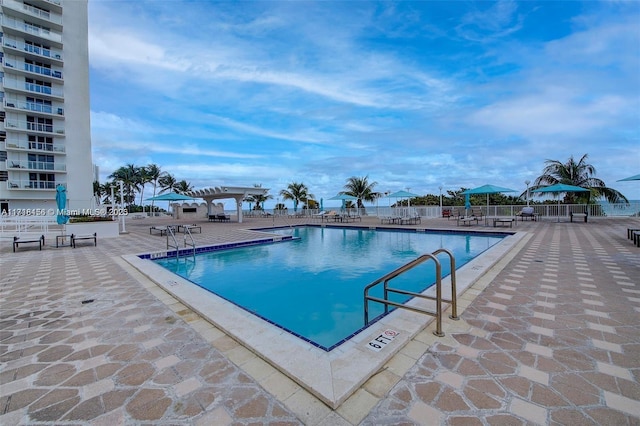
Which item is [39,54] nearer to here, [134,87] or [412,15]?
[134,87]

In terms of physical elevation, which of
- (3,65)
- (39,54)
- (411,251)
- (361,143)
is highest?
(39,54)

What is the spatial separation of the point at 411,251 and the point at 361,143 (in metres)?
24.0

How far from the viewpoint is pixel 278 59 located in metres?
15.8

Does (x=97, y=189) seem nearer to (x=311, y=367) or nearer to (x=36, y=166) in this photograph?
(x=36, y=166)

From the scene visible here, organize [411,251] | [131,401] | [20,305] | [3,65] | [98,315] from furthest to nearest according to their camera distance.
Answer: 1. [3,65]
2. [411,251]
3. [20,305]
4. [98,315]
5. [131,401]

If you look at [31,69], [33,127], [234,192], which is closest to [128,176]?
[33,127]

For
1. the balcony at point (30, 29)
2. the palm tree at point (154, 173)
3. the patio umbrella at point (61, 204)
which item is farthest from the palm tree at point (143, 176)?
the patio umbrella at point (61, 204)

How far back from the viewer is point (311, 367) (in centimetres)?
221

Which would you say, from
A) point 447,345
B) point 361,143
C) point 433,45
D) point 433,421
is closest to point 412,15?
point 433,45

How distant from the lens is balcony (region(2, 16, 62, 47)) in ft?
82.5

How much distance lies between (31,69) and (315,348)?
129 ft

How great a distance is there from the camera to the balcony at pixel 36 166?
995 inches

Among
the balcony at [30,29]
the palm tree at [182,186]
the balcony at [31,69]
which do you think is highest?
the balcony at [30,29]

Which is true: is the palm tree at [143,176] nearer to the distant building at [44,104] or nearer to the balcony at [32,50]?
the distant building at [44,104]
